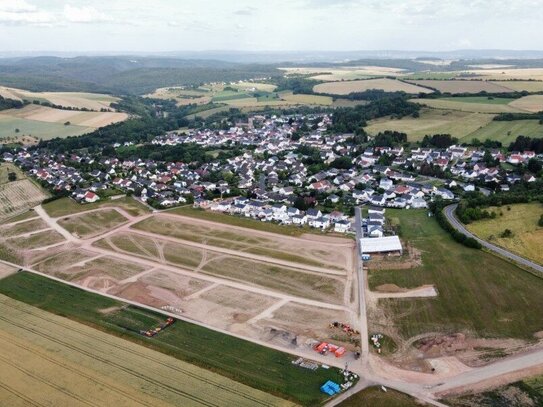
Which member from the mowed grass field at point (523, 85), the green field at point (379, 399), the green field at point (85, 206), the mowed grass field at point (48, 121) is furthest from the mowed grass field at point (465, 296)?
the mowed grass field at point (523, 85)

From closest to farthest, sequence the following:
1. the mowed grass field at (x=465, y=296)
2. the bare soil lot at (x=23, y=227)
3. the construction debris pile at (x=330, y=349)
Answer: the construction debris pile at (x=330, y=349)
the mowed grass field at (x=465, y=296)
the bare soil lot at (x=23, y=227)

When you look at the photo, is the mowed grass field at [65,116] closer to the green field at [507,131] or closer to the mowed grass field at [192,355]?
the green field at [507,131]

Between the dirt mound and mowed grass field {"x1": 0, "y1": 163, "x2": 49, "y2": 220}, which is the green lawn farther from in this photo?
mowed grass field {"x1": 0, "y1": 163, "x2": 49, "y2": 220}

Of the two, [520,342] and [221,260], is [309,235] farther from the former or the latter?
[520,342]

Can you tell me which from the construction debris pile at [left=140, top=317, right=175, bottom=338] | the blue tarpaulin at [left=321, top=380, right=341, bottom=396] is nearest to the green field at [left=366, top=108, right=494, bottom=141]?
the construction debris pile at [left=140, top=317, right=175, bottom=338]

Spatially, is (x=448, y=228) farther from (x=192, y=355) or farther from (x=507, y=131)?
(x=507, y=131)

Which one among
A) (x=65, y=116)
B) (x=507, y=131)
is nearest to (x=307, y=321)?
(x=507, y=131)
